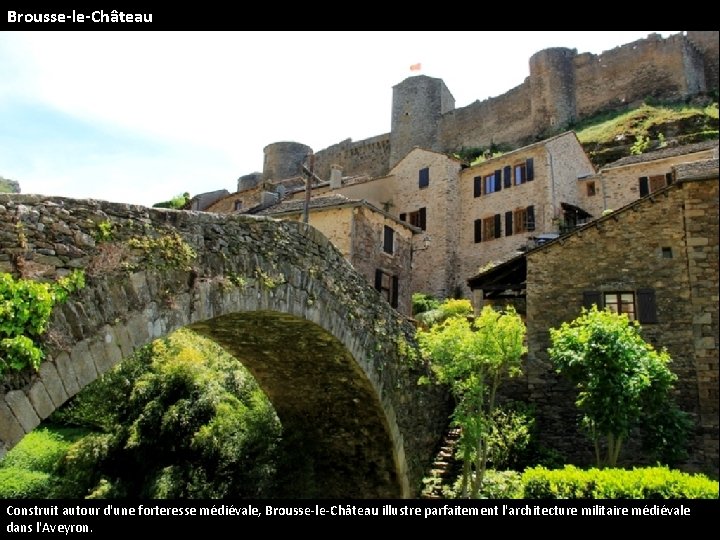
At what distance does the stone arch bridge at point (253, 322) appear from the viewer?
20.3 ft

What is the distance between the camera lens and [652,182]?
1059 inches

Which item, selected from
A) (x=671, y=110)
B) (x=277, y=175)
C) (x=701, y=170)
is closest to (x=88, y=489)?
(x=701, y=170)

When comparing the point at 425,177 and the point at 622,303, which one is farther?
the point at 425,177

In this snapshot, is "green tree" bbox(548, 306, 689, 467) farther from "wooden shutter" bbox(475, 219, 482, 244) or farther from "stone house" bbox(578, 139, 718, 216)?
"wooden shutter" bbox(475, 219, 482, 244)

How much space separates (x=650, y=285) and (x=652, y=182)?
556 inches

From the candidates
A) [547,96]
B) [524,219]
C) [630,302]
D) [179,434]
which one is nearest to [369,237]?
[524,219]

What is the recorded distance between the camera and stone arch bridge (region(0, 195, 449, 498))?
6.20 metres

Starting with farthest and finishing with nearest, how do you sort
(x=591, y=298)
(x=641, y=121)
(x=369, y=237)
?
1. (x=641, y=121)
2. (x=369, y=237)
3. (x=591, y=298)

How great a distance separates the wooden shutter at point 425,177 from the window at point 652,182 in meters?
10.3

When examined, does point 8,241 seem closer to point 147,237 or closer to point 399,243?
point 147,237

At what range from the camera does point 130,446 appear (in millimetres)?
15445

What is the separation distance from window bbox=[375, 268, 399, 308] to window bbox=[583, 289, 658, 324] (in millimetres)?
8979

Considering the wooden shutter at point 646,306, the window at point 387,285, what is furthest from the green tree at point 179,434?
the wooden shutter at point 646,306

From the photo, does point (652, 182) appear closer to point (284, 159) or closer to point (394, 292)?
point (394, 292)
